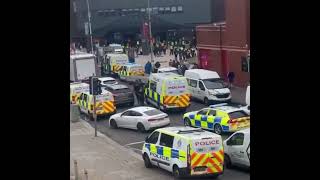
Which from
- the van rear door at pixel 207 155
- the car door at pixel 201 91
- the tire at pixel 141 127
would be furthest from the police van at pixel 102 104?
the van rear door at pixel 207 155

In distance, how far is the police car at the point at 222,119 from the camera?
62.5ft

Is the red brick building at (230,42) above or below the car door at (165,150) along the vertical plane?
above

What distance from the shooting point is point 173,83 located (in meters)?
24.0

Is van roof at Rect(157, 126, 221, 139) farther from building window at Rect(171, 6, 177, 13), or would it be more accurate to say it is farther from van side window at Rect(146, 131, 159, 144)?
building window at Rect(171, 6, 177, 13)

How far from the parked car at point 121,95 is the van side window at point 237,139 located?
12.3 metres

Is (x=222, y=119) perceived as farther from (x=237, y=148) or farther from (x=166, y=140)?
(x=166, y=140)

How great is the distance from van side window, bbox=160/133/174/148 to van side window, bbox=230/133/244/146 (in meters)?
1.79

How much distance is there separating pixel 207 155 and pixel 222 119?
5.62 meters

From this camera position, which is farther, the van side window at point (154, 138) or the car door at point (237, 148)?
the van side window at point (154, 138)

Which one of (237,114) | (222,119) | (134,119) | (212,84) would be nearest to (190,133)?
(222,119)

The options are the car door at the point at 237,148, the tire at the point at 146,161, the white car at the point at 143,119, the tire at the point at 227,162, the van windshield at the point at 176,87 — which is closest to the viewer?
the car door at the point at 237,148

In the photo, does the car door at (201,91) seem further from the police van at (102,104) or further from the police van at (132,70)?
the police van at (132,70)
